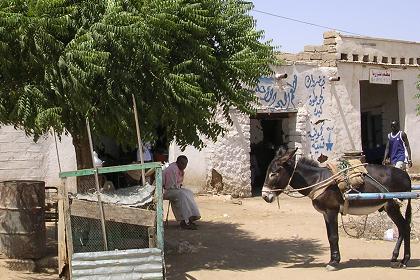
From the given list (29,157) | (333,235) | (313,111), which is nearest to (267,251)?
(333,235)

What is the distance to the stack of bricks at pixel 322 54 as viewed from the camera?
16047 mm

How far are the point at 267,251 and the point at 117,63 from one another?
3811 mm

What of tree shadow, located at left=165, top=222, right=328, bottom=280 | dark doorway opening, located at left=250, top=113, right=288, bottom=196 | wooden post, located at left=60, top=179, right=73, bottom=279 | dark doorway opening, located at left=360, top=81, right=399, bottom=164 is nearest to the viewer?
wooden post, located at left=60, top=179, right=73, bottom=279

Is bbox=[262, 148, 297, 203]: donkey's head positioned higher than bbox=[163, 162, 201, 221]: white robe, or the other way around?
bbox=[262, 148, 297, 203]: donkey's head

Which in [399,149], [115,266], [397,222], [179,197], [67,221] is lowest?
[115,266]

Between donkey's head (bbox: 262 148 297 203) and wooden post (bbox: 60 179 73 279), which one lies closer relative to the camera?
wooden post (bbox: 60 179 73 279)

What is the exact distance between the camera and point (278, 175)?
7301 mm

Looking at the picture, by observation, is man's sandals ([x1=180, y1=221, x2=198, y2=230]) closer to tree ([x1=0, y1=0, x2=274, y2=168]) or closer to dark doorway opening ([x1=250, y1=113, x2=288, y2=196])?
tree ([x1=0, y1=0, x2=274, y2=168])

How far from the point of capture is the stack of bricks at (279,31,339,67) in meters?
16.0

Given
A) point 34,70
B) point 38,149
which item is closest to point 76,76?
point 34,70

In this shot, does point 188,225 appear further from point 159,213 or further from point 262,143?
point 262,143

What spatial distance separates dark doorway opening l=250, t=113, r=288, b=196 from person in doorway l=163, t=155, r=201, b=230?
20.0 ft

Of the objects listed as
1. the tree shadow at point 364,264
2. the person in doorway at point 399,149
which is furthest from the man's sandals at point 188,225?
the person in doorway at point 399,149

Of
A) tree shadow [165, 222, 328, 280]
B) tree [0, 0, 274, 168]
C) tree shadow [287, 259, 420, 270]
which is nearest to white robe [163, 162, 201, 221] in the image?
tree shadow [165, 222, 328, 280]
